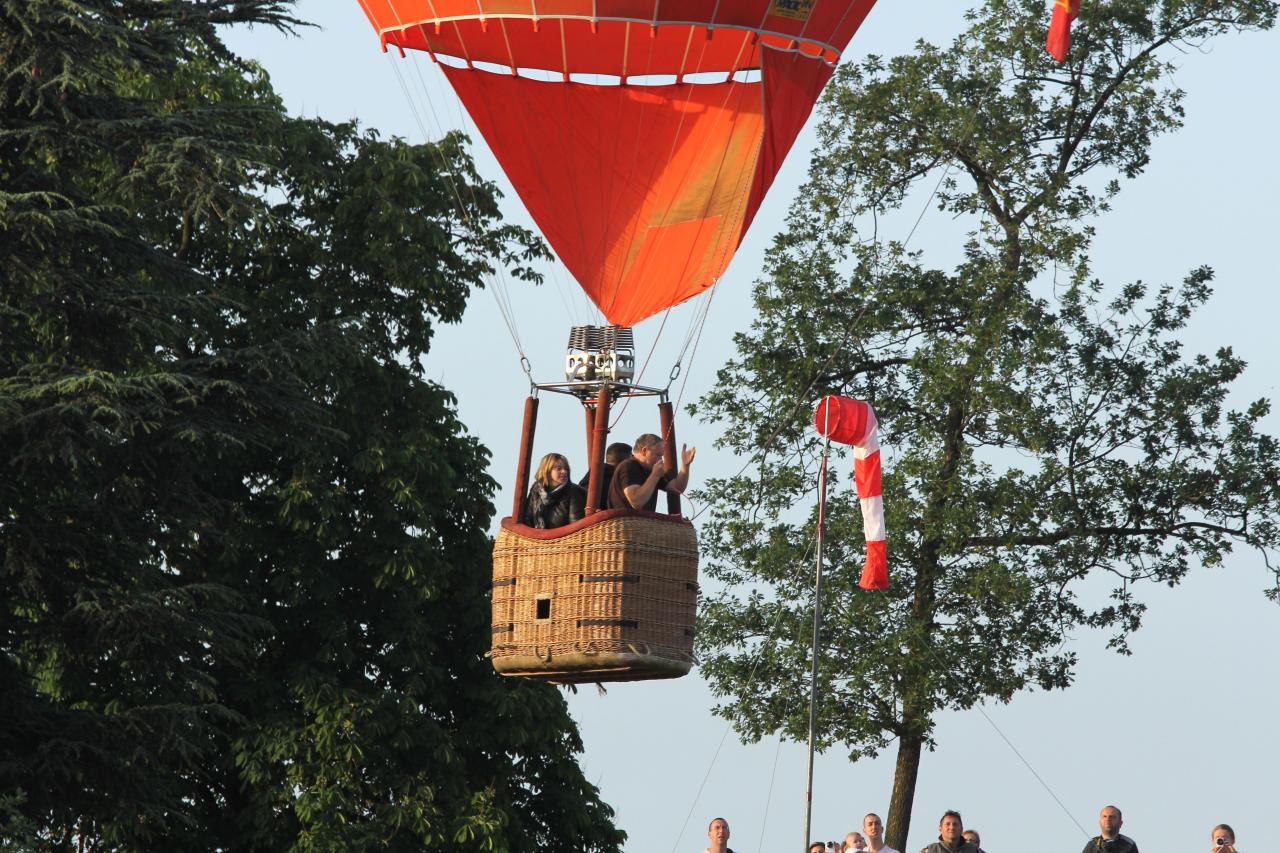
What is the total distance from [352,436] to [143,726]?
5195 millimetres

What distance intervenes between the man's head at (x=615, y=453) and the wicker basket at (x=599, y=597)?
1.17ft

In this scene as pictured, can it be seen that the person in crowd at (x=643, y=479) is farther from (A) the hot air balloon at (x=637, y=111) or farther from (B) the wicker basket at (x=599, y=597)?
(A) the hot air balloon at (x=637, y=111)

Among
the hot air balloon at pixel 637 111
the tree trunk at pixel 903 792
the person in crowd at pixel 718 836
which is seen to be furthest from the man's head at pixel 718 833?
the tree trunk at pixel 903 792

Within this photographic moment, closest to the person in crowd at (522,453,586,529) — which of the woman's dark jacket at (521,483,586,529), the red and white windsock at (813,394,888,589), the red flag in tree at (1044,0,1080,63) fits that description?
the woman's dark jacket at (521,483,586,529)

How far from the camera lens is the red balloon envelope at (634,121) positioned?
16297 millimetres

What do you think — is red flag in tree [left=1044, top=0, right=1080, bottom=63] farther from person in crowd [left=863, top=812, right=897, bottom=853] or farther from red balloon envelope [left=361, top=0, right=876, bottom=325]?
person in crowd [left=863, top=812, right=897, bottom=853]

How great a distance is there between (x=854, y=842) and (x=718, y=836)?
2.00 meters

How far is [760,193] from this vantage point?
54.7ft

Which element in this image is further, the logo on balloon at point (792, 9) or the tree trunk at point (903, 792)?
the tree trunk at point (903, 792)

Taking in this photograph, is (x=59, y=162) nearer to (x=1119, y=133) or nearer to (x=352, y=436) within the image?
(x=352, y=436)

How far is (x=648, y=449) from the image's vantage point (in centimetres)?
1429

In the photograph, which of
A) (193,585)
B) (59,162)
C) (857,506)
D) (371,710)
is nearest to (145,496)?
(193,585)

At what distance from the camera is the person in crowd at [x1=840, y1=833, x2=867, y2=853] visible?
51.7 ft

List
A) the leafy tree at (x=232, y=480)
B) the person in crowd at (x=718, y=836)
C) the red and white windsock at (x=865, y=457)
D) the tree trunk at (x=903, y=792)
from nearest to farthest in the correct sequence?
the person in crowd at (x=718, y=836) → the leafy tree at (x=232, y=480) → the red and white windsock at (x=865, y=457) → the tree trunk at (x=903, y=792)
